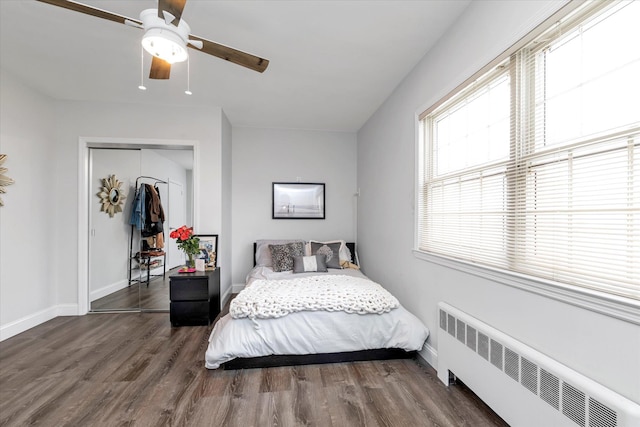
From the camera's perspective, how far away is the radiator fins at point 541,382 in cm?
103

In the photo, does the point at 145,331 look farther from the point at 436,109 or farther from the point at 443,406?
the point at 436,109

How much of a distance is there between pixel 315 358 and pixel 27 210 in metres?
3.48

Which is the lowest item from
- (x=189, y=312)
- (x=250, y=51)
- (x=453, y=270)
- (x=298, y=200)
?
(x=189, y=312)

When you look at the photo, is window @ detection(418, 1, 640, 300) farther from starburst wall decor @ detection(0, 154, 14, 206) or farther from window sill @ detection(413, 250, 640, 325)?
starburst wall decor @ detection(0, 154, 14, 206)

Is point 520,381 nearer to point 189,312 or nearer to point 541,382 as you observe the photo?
point 541,382

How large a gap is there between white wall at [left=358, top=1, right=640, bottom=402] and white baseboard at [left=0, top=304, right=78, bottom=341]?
12.6ft

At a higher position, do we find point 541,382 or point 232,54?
point 232,54

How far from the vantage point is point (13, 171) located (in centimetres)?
286

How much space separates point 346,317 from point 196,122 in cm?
303

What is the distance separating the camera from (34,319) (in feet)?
10.1

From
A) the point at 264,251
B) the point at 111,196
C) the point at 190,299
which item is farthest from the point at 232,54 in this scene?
the point at 111,196

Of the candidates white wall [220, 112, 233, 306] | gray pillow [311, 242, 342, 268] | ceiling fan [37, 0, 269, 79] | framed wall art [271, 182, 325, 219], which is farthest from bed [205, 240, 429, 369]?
framed wall art [271, 182, 325, 219]

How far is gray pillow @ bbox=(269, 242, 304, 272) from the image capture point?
145 inches

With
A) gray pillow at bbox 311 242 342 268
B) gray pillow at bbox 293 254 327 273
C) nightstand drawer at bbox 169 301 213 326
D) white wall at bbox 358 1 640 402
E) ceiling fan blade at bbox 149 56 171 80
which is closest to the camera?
white wall at bbox 358 1 640 402
